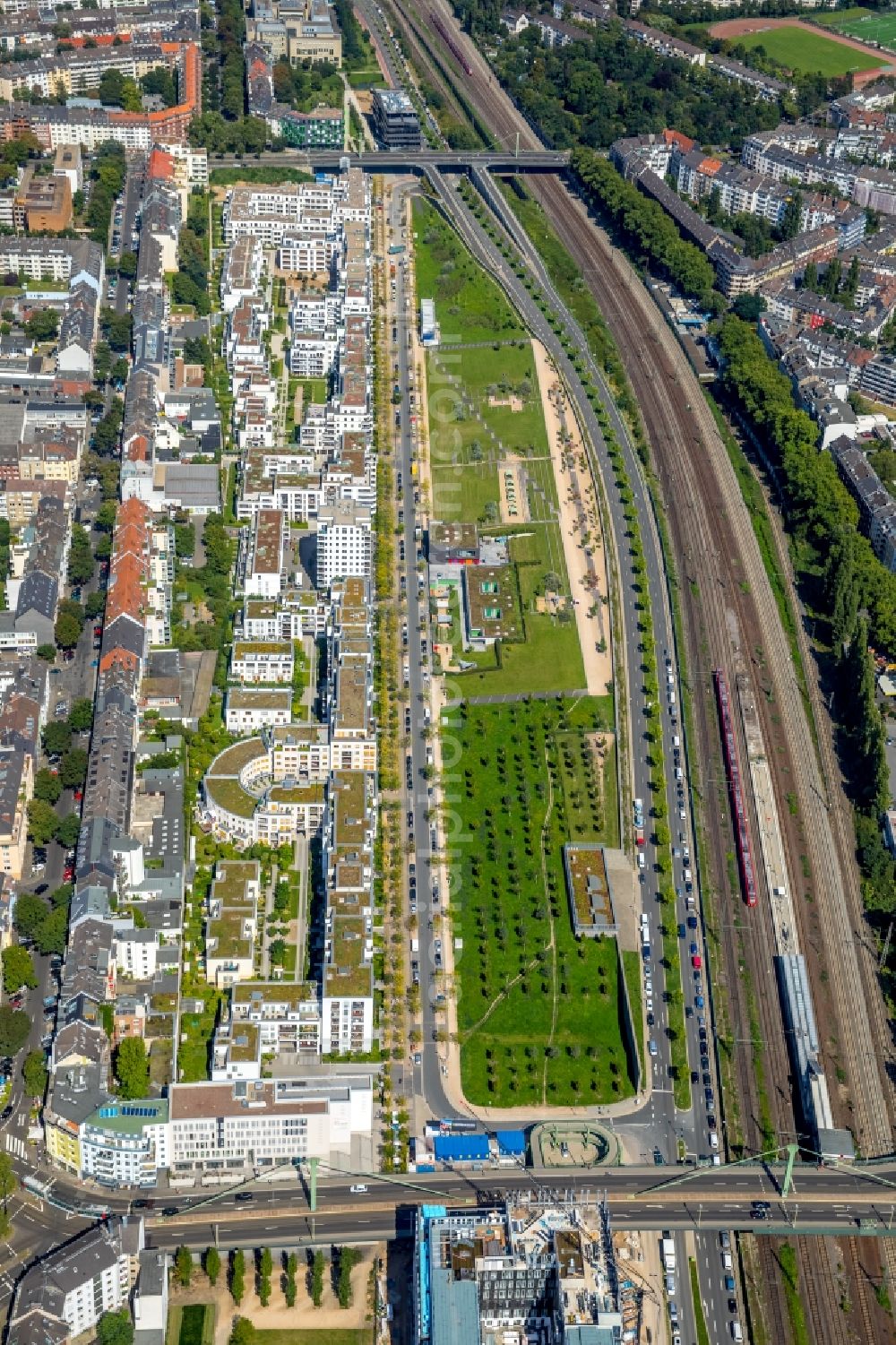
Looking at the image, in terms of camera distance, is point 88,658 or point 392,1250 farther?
point 88,658

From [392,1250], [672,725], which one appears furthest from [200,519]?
[392,1250]

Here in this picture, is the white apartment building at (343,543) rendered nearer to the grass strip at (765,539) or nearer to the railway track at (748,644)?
the railway track at (748,644)

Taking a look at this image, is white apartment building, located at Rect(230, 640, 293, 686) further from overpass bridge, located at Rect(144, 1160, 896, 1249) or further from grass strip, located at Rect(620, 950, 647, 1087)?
overpass bridge, located at Rect(144, 1160, 896, 1249)

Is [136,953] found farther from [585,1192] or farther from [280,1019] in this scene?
[585,1192]

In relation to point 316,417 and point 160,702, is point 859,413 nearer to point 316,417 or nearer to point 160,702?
point 316,417

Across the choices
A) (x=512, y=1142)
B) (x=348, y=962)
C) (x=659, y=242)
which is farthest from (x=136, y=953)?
(x=659, y=242)
